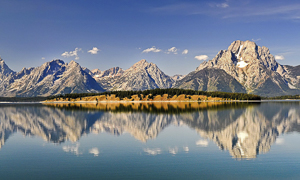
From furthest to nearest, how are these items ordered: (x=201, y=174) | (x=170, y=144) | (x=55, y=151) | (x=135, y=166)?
(x=170, y=144) < (x=55, y=151) < (x=135, y=166) < (x=201, y=174)

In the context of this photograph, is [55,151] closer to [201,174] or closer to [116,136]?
[116,136]

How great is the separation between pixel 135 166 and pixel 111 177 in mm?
5318

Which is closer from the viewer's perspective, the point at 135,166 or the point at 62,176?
the point at 62,176

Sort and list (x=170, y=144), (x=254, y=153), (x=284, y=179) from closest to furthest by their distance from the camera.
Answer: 1. (x=284, y=179)
2. (x=254, y=153)
3. (x=170, y=144)

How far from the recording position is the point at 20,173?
3209cm

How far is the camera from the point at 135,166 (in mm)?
34406

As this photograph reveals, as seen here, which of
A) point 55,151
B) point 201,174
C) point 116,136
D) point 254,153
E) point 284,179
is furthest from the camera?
point 116,136

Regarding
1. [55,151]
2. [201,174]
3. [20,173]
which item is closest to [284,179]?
[201,174]

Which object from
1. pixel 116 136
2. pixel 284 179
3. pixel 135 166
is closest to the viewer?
pixel 284 179

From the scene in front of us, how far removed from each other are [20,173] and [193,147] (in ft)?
98.5

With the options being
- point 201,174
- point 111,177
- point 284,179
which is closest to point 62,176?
point 111,177

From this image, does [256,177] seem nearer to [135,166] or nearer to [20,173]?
[135,166]

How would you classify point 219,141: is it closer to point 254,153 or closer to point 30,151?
point 254,153

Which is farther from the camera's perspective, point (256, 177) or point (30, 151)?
point (30, 151)
